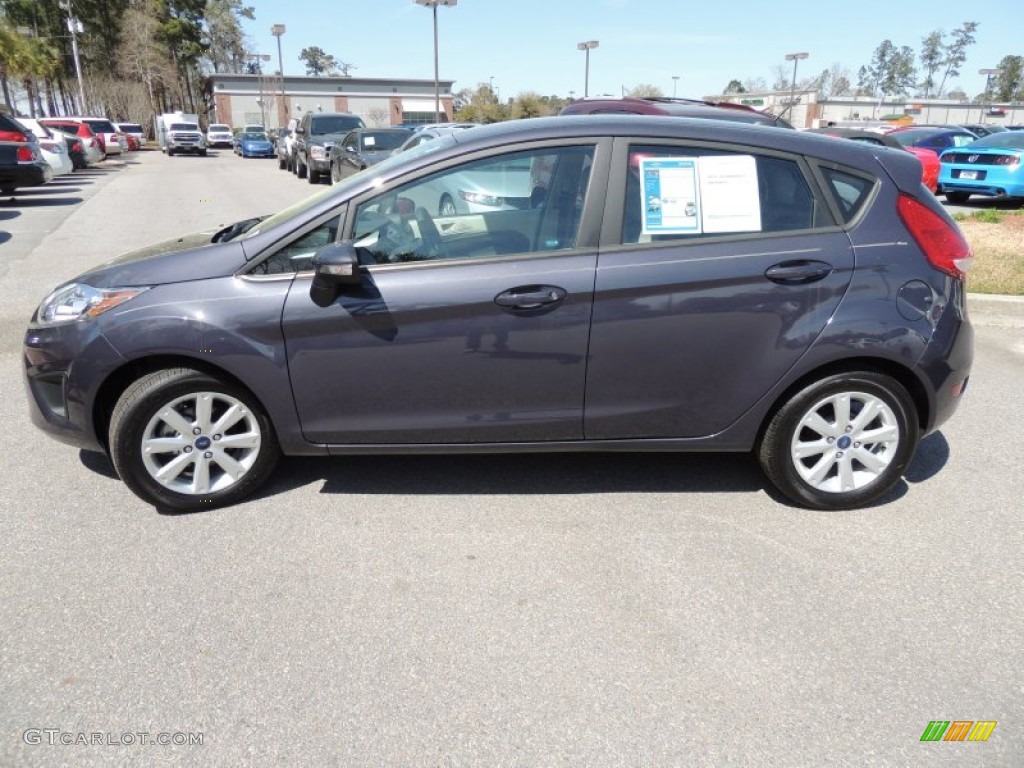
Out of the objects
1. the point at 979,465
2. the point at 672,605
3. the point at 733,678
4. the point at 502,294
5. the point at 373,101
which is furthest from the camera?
the point at 373,101

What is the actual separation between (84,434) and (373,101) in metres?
80.5

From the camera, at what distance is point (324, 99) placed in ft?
248

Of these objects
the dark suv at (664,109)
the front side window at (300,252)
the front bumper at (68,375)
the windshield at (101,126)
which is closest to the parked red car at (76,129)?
the windshield at (101,126)

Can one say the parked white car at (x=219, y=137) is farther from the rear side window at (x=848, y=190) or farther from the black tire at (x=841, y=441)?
the black tire at (x=841, y=441)

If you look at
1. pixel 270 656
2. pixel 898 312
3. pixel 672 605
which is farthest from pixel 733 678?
pixel 898 312

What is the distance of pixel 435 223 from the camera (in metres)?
3.50

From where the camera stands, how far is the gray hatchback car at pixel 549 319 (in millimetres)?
3367

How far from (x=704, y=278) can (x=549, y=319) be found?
71cm

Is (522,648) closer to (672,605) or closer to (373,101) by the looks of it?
(672,605)

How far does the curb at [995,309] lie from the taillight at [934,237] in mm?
4171

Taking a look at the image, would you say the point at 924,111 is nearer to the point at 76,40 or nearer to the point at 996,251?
the point at 76,40

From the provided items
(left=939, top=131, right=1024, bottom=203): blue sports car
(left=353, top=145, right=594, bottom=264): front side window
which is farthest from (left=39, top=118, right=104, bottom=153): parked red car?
(left=353, top=145, right=594, bottom=264): front side window

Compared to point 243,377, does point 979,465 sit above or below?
below

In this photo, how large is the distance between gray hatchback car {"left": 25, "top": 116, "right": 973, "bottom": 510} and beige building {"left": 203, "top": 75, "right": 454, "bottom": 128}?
246 feet
